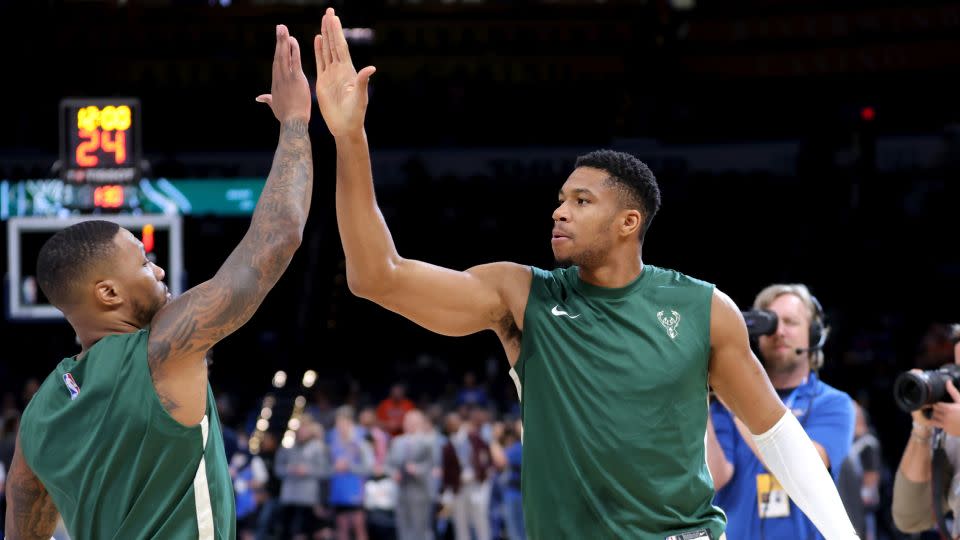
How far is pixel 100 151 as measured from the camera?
1091cm

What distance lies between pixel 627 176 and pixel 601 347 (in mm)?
538

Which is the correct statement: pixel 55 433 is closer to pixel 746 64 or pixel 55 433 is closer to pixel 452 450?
pixel 452 450

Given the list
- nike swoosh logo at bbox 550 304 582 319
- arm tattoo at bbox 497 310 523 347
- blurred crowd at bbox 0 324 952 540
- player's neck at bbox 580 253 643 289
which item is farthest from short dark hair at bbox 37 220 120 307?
blurred crowd at bbox 0 324 952 540

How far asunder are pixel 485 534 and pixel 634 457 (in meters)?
9.82

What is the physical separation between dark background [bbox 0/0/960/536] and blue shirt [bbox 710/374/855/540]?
1316 cm

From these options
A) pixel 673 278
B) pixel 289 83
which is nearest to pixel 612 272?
pixel 673 278

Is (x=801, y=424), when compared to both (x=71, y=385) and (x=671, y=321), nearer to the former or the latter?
(x=671, y=321)

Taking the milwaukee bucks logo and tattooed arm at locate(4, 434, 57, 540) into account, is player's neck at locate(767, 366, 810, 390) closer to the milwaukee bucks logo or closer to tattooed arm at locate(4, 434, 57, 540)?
the milwaukee bucks logo

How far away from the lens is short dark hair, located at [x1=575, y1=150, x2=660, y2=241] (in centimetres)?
367

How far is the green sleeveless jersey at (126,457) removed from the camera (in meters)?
2.99

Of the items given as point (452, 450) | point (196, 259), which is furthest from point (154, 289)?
point (196, 259)

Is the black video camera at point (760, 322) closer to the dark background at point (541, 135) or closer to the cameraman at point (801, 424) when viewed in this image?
the cameraman at point (801, 424)

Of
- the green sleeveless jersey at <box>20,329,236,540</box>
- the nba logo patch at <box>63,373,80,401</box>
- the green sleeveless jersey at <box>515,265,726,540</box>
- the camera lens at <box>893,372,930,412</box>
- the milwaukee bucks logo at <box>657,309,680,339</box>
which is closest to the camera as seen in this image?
the green sleeveless jersey at <box>20,329,236,540</box>

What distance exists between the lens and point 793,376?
16.4 feet
